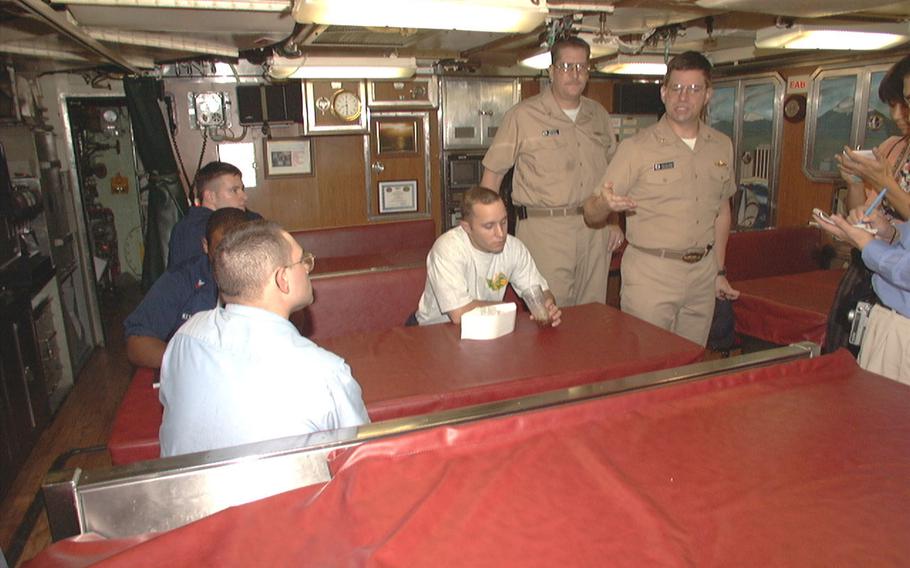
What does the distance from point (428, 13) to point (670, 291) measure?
1.78 m

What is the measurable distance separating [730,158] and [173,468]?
3.06 metres

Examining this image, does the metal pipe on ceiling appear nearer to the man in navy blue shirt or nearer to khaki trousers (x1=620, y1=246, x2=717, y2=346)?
the man in navy blue shirt

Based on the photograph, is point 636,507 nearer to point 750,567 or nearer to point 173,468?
point 750,567

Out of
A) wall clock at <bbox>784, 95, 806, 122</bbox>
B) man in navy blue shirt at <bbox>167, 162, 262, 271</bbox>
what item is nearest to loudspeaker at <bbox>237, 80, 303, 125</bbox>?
man in navy blue shirt at <bbox>167, 162, 262, 271</bbox>

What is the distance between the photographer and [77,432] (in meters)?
4.30

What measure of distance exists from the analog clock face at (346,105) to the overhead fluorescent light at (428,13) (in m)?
3.70

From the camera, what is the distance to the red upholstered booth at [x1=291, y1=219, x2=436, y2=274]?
506 cm

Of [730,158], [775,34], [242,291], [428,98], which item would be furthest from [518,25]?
[428,98]

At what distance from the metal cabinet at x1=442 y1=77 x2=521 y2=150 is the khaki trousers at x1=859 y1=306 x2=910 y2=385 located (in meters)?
4.88

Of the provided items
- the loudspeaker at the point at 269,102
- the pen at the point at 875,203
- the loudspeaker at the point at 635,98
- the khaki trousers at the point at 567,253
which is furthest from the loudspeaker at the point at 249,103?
the pen at the point at 875,203

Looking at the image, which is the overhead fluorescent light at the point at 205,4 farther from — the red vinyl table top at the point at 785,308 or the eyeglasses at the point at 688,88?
the red vinyl table top at the point at 785,308

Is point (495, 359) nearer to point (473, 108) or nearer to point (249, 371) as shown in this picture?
point (249, 371)

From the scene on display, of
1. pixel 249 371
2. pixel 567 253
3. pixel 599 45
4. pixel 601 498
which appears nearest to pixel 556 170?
pixel 567 253

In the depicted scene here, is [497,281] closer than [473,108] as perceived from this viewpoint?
Yes
